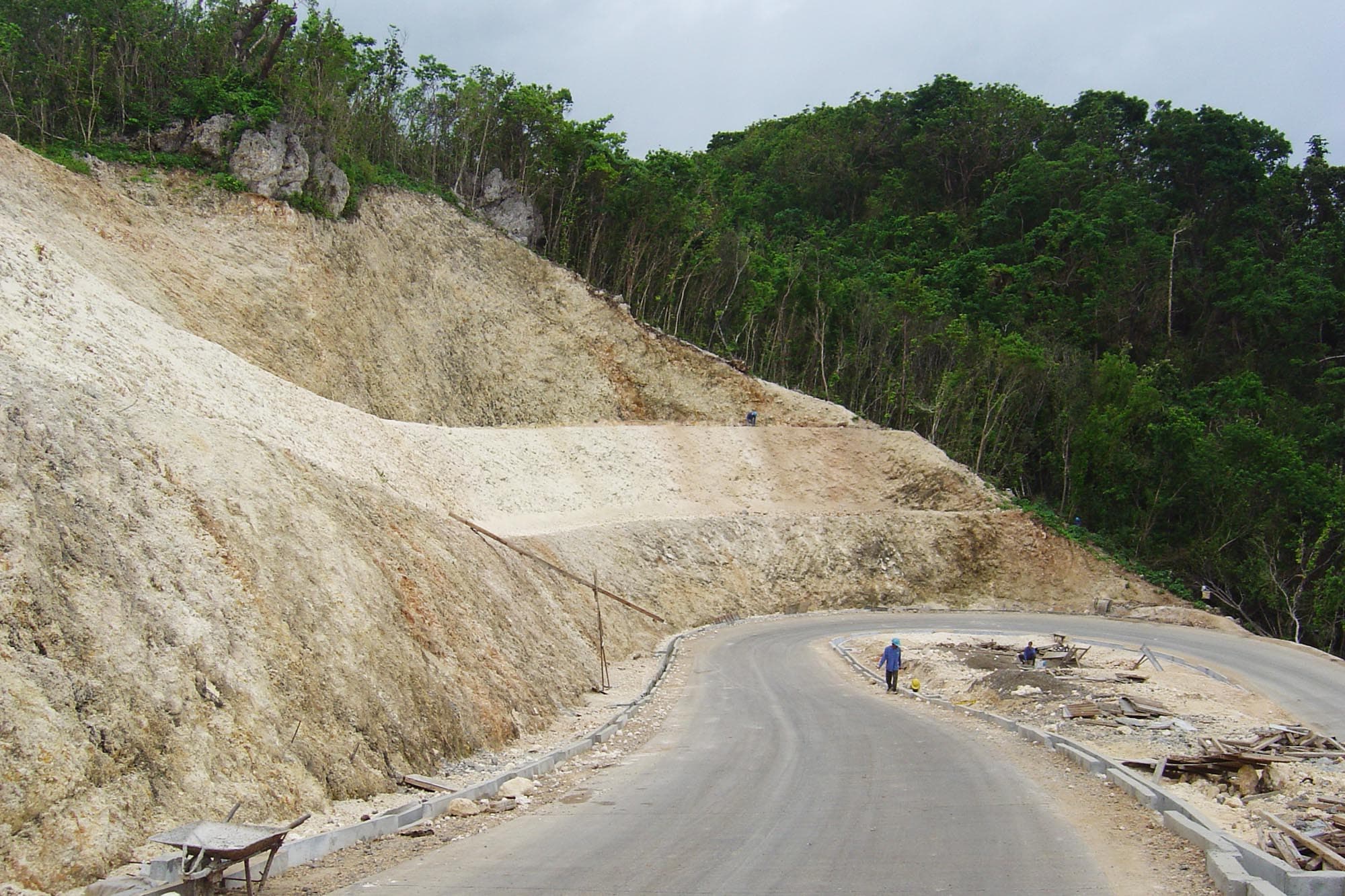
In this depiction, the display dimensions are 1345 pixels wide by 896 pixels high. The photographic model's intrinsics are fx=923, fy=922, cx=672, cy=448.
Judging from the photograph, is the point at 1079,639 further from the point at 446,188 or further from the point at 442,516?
the point at 446,188

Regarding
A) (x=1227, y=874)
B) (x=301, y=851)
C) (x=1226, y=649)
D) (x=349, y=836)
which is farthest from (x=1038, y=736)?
(x=1226, y=649)

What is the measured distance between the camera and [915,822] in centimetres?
943

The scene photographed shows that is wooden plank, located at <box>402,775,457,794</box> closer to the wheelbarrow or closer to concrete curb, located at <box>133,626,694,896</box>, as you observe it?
concrete curb, located at <box>133,626,694,896</box>

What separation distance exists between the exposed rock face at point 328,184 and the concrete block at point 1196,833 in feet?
121

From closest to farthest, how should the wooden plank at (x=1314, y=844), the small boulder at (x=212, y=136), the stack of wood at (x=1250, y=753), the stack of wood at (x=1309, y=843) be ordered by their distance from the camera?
the wooden plank at (x=1314, y=844) → the stack of wood at (x=1309, y=843) → the stack of wood at (x=1250, y=753) → the small boulder at (x=212, y=136)

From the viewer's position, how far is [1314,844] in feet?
25.3

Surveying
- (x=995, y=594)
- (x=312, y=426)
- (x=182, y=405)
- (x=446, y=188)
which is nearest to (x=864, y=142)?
(x=446, y=188)

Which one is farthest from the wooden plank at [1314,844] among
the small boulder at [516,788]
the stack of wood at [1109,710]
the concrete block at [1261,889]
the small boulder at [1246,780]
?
the small boulder at [516,788]

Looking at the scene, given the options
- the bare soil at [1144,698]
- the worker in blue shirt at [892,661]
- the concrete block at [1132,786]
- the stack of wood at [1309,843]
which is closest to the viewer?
the stack of wood at [1309,843]

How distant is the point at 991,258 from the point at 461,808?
60.9 meters

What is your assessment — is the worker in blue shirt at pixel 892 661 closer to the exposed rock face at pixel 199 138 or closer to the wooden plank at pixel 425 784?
the wooden plank at pixel 425 784

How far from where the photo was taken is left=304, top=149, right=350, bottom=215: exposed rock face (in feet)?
124

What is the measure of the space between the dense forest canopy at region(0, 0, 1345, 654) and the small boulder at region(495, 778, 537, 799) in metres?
32.9

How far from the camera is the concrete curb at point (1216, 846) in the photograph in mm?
6855
